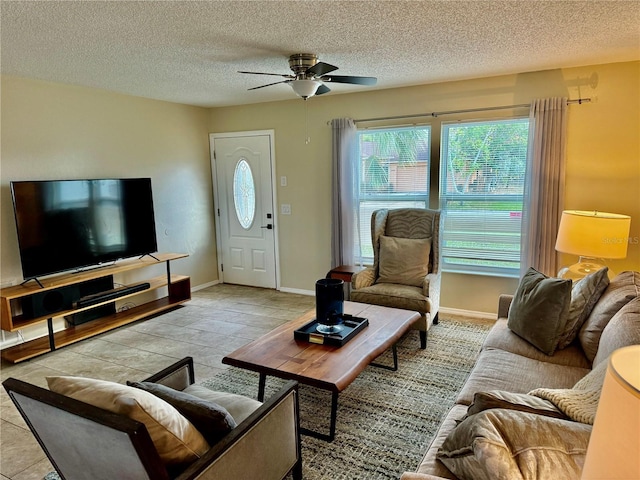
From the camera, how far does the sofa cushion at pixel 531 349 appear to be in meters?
2.25

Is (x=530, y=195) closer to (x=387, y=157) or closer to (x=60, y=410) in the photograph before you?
(x=387, y=157)

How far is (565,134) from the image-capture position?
3676 mm

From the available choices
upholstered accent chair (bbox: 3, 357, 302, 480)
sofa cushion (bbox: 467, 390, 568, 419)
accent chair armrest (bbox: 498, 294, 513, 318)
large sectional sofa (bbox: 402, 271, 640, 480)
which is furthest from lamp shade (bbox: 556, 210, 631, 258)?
upholstered accent chair (bbox: 3, 357, 302, 480)

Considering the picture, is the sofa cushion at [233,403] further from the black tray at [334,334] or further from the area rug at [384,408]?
the black tray at [334,334]

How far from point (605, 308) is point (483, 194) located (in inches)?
83.8

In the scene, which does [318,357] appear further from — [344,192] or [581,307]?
[344,192]

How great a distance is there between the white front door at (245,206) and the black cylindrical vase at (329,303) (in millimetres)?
2912

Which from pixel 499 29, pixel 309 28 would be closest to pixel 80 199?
pixel 309 28

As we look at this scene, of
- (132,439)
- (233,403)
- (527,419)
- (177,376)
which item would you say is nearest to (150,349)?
(177,376)

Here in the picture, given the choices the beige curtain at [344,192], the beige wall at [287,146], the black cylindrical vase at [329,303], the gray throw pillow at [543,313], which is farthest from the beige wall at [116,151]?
the gray throw pillow at [543,313]

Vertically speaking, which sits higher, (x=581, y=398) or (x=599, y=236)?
(x=599, y=236)

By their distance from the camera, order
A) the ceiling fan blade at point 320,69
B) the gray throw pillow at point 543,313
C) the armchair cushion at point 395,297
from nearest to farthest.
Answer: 1. the gray throw pillow at point 543,313
2. the ceiling fan blade at point 320,69
3. the armchair cushion at point 395,297

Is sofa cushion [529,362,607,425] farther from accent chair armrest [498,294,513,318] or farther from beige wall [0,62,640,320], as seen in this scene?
beige wall [0,62,640,320]

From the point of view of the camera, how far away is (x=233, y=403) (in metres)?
1.93
